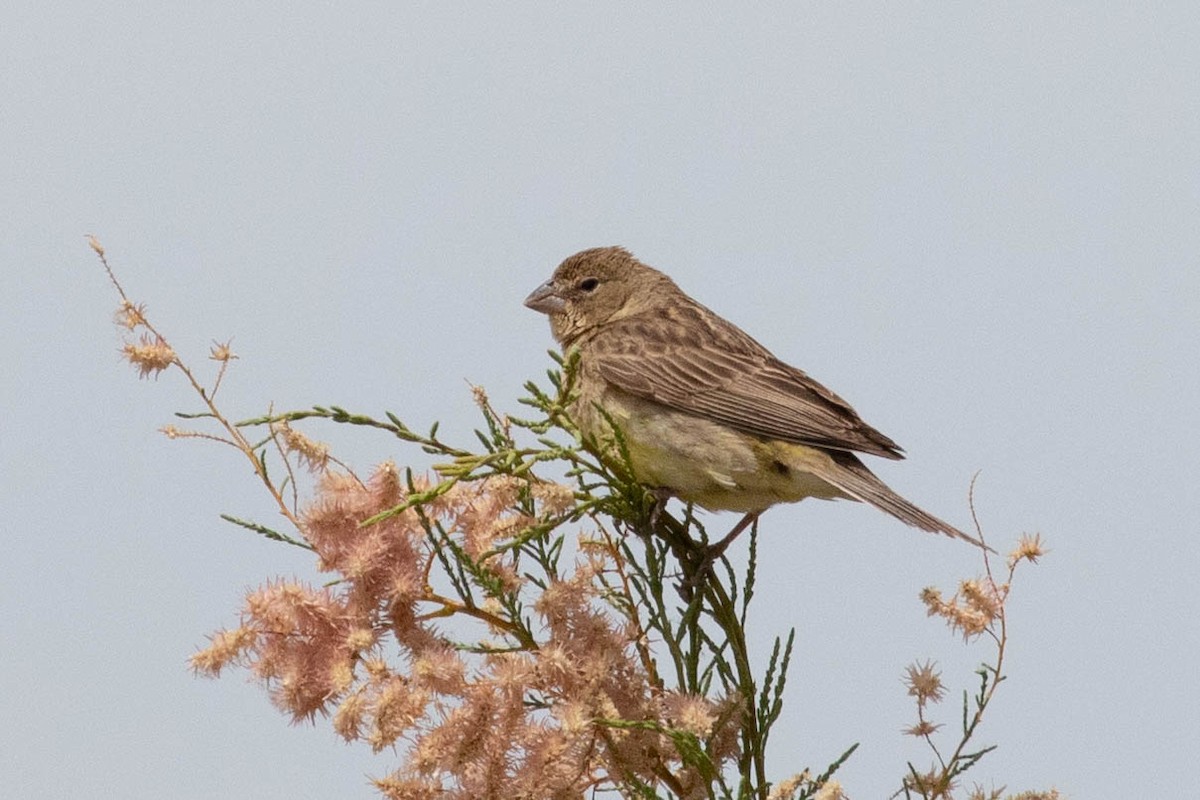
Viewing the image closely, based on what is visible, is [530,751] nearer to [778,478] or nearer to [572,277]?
[778,478]

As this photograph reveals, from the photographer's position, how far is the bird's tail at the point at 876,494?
5281 millimetres

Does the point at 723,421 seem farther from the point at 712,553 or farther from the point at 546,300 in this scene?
the point at 546,300

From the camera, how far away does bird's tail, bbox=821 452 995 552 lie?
5.28 m

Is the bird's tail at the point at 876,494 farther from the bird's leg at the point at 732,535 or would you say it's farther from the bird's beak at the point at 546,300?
the bird's beak at the point at 546,300

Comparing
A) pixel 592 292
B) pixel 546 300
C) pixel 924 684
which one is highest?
pixel 592 292

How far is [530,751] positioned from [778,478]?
2.36 meters

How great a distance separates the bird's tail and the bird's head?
5.83 feet

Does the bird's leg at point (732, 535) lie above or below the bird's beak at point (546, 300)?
below

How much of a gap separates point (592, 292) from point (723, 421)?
168 centimetres

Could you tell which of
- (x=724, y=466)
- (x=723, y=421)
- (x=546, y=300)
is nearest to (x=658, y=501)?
(x=724, y=466)

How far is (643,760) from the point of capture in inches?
153

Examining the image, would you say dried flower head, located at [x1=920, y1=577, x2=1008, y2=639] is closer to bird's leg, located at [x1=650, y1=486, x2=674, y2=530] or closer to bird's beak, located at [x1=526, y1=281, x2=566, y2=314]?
bird's leg, located at [x1=650, y1=486, x2=674, y2=530]

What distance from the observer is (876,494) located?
5.54 m

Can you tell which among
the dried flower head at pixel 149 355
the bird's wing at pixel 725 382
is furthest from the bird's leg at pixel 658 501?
the dried flower head at pixel 149 355
